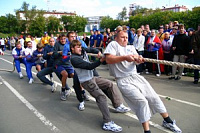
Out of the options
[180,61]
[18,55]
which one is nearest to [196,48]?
[180,61]

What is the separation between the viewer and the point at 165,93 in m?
5.59

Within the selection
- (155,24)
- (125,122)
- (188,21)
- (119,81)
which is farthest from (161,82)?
(155,24)

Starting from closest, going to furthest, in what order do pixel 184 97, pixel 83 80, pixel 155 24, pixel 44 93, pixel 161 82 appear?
1. pixel 83 80
2. pixel 184 97
3. pixel 44 93
4. pixel 161 82
5. pixel 155 24

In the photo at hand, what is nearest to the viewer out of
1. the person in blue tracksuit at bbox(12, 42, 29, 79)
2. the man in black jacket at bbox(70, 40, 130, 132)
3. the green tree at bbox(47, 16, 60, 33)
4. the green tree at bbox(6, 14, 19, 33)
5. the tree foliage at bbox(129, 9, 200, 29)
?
the man in black jacket at bbox(70, 40, 130, 132)

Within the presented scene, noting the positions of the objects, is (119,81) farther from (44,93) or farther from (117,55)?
(44,93)

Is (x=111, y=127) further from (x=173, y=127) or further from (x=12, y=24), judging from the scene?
(x=12, y=24)

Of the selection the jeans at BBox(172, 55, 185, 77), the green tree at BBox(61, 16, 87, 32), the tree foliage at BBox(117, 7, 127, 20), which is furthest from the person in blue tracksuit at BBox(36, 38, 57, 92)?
the tree foliage at BBox(117, 7, 127, 20)

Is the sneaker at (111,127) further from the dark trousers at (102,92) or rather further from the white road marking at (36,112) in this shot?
the white road marking at (36,112)

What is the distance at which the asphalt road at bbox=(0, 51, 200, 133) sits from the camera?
3679mm

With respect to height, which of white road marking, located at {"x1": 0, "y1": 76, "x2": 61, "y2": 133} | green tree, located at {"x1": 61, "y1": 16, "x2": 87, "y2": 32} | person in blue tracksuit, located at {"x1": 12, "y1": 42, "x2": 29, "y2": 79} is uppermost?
green tree, located at {"x1": 61, "y1": 16, "x2": 87, "y2": 32}

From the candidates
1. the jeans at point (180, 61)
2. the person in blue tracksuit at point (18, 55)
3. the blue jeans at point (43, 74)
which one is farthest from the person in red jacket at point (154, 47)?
the person in blue tracksuit at point (18, 55)

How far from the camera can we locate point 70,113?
14.6ft

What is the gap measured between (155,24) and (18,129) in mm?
63128

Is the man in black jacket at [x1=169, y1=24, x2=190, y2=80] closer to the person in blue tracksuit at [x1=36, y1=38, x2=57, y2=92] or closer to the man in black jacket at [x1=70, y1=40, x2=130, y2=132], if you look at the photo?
the man in black jacket at [x1=70, y1=40, x2=130, y2=132]
